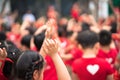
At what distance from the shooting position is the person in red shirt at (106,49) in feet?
23.4

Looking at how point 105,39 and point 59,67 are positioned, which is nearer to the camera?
point 59,67

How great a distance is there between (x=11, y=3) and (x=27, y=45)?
16.0 metres

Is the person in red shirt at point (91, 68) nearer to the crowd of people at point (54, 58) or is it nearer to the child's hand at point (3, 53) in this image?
the crowd of people at point (54, 58)

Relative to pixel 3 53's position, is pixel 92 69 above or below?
below

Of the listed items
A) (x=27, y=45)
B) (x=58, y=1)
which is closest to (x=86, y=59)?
(x=27, y=45)

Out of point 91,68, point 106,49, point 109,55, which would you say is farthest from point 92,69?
point 106,49

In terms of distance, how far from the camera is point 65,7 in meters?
22.8

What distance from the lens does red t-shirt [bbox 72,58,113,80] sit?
5895 millimetres

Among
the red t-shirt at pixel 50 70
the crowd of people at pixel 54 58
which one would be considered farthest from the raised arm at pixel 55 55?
the red t-shirt at pixel 50 70

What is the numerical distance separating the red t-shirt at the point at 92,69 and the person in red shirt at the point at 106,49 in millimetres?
1130

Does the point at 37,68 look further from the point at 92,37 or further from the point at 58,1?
the point at 58,1

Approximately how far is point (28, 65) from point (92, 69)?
6.56 feet

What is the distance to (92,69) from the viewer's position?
19.4 ft

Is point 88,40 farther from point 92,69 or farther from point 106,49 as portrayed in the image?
point 106,49
